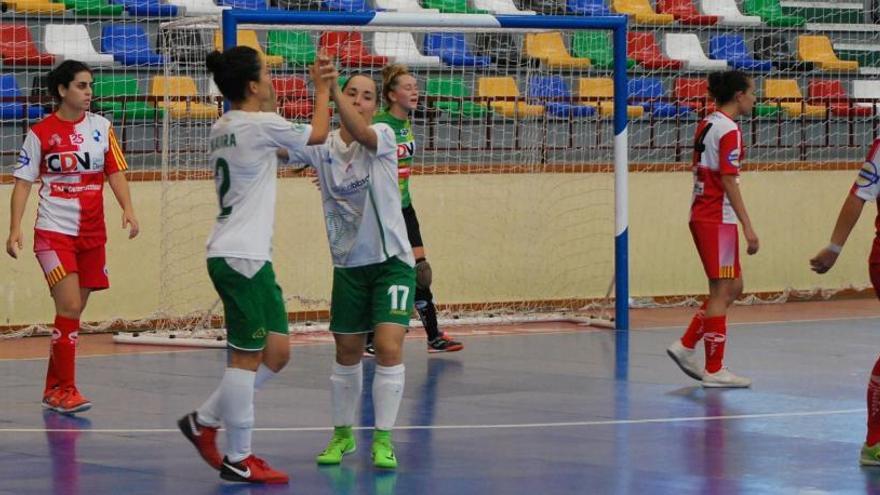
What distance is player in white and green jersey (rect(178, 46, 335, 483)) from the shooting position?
6.98 meters

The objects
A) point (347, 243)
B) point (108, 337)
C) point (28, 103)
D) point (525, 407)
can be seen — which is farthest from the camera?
point (28, 103)

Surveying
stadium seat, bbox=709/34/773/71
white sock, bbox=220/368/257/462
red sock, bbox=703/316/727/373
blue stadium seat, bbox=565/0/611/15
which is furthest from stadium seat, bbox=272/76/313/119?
white sock, bbox=220/368/257/462

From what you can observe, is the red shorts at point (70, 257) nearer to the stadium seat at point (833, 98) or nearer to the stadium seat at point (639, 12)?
the stadium seat at point (639, 12)

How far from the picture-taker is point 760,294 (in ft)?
56.7

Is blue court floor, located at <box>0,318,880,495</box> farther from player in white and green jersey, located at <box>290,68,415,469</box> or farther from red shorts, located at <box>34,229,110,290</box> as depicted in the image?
red shorts, located at <box>34,229,110,290</box>

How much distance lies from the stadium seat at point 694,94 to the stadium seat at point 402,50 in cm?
298

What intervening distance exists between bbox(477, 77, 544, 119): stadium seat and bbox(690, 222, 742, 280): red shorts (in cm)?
587

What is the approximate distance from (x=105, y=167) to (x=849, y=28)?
1376 cm

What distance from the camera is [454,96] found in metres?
16.8

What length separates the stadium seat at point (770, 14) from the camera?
2100 cm

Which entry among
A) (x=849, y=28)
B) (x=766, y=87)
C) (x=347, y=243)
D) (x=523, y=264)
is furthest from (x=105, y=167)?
(x=849, y=28)

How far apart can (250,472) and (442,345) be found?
5618 mm

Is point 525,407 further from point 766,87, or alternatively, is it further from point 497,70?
point 766,87

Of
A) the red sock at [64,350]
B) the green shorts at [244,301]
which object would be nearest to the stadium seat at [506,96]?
the red sock at [64,350]
